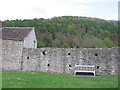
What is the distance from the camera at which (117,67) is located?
13852 mm

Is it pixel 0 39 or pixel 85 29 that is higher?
pixel 85 29

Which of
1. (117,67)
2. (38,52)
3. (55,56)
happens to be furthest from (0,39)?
(117,67)

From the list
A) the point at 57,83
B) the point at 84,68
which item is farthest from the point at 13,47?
the point at 57,83

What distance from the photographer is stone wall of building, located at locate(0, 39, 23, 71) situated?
16.4 meters

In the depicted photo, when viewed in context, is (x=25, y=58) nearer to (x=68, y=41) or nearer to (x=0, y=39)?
(x=0, y=39)

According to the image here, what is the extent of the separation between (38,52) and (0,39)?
4.86 metres

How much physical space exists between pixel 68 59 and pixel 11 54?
6310mm

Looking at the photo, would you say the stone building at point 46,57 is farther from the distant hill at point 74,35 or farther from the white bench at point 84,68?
the distant hill at point 74,35

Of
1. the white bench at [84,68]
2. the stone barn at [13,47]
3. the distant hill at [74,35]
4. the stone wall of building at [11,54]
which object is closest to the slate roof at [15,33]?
the stone barn at [13,47]

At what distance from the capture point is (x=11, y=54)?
16.6 meters

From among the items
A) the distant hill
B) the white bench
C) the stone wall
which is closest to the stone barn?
the stone wall

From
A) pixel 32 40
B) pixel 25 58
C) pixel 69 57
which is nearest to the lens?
pixel 69 57

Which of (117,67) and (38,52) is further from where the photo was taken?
(38,52)

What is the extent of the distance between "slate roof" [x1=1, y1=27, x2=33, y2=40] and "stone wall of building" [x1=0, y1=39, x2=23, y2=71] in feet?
1.67
